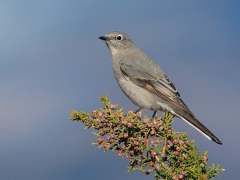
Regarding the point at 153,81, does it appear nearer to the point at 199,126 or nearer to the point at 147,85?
the point at 147,85

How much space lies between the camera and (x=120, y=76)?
1134 cm

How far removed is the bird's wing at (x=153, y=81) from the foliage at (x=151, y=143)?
3.10 m

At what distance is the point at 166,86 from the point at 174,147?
404 cm

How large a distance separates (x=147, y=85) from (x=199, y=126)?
6.94 feet

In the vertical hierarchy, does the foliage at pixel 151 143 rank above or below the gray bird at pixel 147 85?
below

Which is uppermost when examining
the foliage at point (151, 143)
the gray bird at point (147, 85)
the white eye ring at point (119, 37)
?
the white eye ring at point (119, 37)

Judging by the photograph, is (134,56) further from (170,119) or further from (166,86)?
(170,119)

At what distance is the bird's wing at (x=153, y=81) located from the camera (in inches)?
413

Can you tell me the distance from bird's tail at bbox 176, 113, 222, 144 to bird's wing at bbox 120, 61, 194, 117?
0.30 meters

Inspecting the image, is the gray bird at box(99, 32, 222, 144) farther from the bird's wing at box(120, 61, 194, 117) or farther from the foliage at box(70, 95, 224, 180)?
the foliage at box(70, 95, 224, 180)

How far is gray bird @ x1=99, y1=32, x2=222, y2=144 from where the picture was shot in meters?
10.2

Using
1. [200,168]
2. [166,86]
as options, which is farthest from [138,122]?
[166,86]

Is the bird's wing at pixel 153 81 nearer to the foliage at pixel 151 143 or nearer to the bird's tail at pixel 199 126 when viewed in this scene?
the bird's tail at pixel 199 126

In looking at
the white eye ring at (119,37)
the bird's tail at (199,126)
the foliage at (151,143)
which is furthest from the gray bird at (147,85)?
the foliage at (151,143)
